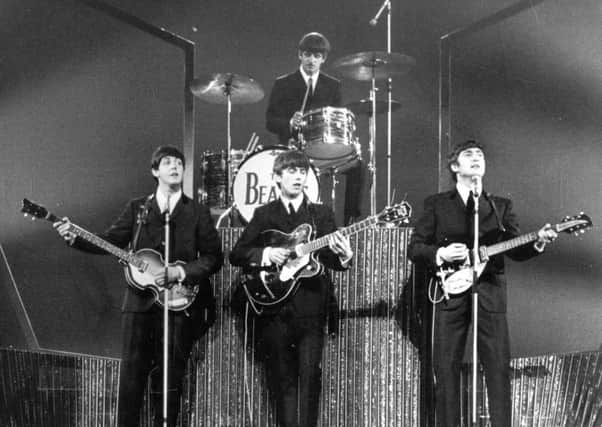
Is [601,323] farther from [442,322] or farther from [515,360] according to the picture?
[442,322]

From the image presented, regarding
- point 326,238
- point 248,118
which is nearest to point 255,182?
point 248,118

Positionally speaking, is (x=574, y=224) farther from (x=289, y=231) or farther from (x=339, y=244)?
(x=289, y=231)

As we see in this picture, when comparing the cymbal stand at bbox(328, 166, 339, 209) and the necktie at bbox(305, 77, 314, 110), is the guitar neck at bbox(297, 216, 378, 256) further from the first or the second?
the necktie at bbox(305, 77, 314, 110)

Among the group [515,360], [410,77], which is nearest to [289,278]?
[515,360]

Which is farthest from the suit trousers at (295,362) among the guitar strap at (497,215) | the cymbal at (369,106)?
the cymbal at (369,106)

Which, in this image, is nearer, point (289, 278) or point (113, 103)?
point (289, 278)

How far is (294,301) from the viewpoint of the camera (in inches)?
212

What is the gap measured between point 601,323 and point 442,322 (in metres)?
1.63

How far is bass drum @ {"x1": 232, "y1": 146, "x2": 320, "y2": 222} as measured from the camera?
6688mm

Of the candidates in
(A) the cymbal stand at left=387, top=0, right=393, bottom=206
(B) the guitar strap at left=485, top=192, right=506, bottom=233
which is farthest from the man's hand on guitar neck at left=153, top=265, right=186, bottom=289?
(A) the cymbal stand at left=387, top=0, right=393, bottom=206

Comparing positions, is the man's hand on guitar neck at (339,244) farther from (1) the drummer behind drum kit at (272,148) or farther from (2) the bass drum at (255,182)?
(2) the bass drum at (255,182)

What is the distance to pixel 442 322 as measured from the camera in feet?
17.5

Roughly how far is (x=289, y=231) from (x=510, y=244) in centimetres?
145

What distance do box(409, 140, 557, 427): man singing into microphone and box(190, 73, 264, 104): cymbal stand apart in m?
2.35
